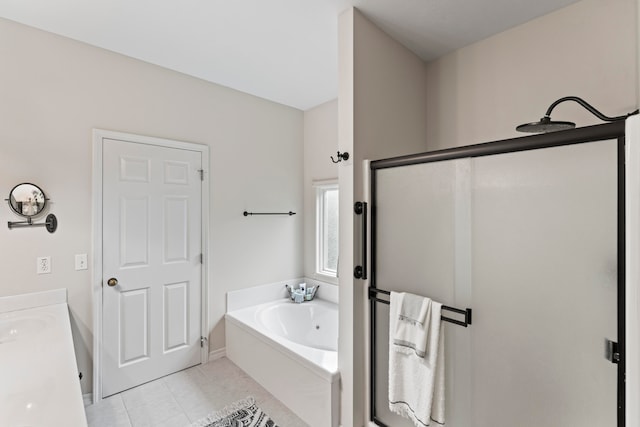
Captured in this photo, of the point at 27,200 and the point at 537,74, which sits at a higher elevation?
the point at 537,74

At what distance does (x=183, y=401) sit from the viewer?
229 cm

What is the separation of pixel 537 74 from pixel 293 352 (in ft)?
8.02

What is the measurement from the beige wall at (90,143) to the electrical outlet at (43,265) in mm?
26

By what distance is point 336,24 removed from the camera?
202 centimetres

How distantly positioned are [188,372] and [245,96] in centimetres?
264

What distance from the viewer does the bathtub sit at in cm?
200

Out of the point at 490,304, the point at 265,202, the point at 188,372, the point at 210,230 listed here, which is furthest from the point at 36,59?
the point at 490,304

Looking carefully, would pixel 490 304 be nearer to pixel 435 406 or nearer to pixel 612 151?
pixel 435 406

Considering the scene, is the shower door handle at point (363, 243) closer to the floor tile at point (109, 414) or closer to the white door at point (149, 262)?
the white door at point (149, 262)

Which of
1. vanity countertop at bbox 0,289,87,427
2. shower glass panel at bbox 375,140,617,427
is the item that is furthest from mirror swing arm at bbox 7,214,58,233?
shower glass panel at bbox 375,140,617,427

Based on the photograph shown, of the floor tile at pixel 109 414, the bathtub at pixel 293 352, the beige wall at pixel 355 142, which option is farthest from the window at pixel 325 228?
the floor tile at pixel 109 414

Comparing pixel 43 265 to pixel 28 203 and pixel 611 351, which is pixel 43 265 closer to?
pixel 28 203

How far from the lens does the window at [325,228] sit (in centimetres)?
348

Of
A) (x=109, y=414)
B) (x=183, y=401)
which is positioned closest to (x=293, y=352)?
(x=183, y=401)
